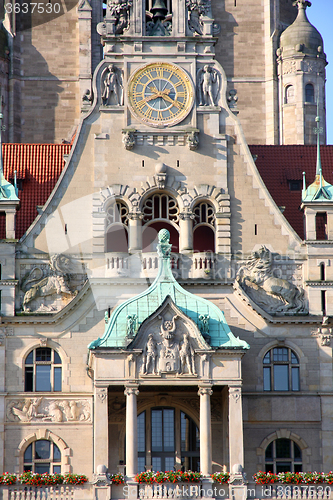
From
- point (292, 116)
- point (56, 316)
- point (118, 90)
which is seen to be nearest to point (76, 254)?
point (56, 316)

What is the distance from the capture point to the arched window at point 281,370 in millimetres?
49125

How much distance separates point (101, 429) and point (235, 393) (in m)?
4.72

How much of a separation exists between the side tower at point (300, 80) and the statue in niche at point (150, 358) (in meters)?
16.0

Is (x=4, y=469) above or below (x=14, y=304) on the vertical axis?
below

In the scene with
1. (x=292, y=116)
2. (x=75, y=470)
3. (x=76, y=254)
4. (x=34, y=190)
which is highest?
(x=292, y=116)

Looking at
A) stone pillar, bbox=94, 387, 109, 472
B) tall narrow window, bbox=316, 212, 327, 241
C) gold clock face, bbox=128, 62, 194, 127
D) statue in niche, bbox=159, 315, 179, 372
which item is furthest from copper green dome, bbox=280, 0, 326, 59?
stone pillar, bbox=94, 387, 109, 472

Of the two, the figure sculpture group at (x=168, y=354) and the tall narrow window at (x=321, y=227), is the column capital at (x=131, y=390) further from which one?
the tall narrow window at (x=321, y=227)

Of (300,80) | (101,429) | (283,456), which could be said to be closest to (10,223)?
(101,429)

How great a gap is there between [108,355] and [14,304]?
4.90 metres

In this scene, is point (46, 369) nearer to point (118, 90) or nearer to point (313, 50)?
point (118, 90)

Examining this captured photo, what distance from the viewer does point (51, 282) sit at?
49.2m

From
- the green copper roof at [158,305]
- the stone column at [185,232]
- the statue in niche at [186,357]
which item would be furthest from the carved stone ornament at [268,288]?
the statue in niche at [186,357]

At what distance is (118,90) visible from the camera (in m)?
51.1

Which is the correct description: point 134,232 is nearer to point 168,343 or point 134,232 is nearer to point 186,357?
point 168,343
